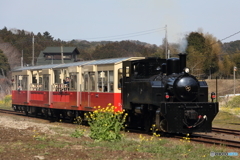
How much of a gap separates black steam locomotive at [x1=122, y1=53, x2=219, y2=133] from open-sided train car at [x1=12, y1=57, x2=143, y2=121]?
81.8 inches

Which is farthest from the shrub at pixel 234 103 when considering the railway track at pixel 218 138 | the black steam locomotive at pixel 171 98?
the black steam locomotive at pixel 171 98

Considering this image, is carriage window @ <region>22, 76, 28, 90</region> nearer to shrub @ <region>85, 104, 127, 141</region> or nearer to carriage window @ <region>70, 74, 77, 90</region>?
carriage window @ <region>70, 74, 77, 90</region>

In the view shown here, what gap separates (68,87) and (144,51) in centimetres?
5713

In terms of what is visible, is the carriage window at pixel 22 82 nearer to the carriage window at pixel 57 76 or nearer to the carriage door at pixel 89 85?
the carriage window at pixel 57 76

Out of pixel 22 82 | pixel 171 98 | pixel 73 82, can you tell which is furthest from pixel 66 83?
pixel 171 98

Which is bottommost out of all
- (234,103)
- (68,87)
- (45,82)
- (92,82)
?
(234,103)

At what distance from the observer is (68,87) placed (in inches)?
920

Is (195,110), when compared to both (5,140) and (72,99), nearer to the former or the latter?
(5,140)

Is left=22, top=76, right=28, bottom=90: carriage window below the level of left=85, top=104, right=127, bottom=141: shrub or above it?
above

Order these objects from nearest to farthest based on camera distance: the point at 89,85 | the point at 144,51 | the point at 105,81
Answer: the point at 105,81
the point at 89,85
the point at 144,51

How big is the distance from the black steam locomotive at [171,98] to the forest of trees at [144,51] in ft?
88.5

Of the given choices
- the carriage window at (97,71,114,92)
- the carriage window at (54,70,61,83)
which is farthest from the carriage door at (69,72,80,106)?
the carriage window at (97,71,114,92)

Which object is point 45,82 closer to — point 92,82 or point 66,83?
point 66,83

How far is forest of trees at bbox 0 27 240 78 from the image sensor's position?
50562 millimetres
